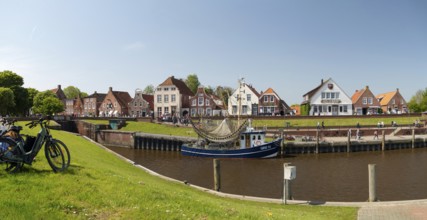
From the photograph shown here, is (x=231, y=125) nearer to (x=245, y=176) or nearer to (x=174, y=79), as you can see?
(x=245, y=176)

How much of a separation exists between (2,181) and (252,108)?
71601 millimetres

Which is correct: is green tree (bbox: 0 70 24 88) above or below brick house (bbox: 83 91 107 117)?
above

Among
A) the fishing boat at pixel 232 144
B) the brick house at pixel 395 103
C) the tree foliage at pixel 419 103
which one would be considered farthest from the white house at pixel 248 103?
the tree foliage at pixel 419 103

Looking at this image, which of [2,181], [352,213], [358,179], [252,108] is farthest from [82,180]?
[252,108]

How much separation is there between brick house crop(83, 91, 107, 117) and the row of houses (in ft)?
15.4

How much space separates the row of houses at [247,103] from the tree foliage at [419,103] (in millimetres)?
14527

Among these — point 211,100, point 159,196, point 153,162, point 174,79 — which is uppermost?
point 174,79

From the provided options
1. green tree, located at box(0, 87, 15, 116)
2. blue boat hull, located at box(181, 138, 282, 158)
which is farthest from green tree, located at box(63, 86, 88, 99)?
blue boat hull, located at box(181, 138, 282, 158)

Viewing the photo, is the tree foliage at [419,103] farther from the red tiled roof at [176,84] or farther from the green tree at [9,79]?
the green tree at [9,79]

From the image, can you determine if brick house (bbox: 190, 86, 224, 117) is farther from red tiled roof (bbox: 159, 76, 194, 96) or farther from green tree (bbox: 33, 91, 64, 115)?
green tree (bbox: 33, 91, 64, 115)

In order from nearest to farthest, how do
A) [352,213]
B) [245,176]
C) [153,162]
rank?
[352,213] < [245,176] < [153,162]

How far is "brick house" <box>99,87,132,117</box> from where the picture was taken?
9288 cm

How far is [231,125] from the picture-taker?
41.8 m

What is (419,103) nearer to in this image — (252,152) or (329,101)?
(329,101)
